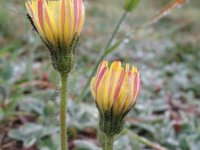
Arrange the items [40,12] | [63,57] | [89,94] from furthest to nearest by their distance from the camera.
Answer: [89,94] < [63,57] < [40,12]

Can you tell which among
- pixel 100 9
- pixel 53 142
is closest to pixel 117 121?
pixel 53 142

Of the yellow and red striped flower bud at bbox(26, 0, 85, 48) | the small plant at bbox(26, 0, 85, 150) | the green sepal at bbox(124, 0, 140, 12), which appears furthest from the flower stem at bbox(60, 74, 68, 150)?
the green sepal at bbox(124, 0, 140, 12)

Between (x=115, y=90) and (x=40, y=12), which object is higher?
(x=40, y=12)

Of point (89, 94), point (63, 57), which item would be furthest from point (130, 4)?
point (63, 57)

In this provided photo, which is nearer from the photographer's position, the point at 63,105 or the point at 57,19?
the point at 57,19

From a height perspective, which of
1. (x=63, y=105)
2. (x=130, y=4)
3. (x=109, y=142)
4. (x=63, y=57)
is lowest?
(x=109, y=142)

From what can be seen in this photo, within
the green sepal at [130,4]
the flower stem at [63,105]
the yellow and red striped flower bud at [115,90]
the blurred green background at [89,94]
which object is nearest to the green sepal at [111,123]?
the yellow and red striped flower bud at [115,90]

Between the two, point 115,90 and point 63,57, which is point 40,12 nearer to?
point 63,57

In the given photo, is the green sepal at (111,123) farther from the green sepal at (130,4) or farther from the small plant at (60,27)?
the green sepal at (130,4)
